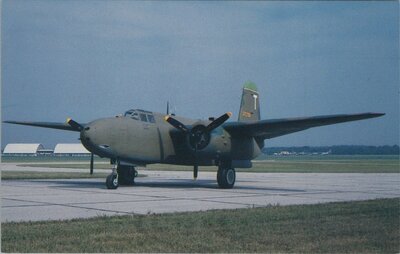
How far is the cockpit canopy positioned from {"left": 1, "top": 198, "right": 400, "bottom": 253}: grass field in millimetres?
10379

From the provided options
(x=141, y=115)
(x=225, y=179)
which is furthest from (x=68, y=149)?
(x=225, y=179)

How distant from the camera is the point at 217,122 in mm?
22641

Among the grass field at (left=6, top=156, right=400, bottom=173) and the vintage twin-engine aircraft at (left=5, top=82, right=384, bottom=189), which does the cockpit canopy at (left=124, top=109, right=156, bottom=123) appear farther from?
the grass field at (left=6, top=156, right=400, bottom=173)

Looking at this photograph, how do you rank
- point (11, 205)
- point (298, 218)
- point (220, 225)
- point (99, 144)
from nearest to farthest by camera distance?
point (220, 225), point (298, 218), point (11, 205), point (99, 144)

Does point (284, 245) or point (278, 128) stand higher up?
point (278, 128)

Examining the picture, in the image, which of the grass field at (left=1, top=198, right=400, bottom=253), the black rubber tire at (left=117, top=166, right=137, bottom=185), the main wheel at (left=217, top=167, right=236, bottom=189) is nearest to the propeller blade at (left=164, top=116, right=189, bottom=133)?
the main wheel at (left=217, top=167, right=236, bottom=189)

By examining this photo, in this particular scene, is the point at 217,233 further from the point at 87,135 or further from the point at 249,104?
the point at 249,104

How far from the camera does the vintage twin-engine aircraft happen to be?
20766 millimetres

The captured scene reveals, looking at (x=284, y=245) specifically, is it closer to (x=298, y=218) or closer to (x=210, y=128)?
(x=298, y=218)

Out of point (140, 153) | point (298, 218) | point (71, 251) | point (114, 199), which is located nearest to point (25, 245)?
point (71, 251)

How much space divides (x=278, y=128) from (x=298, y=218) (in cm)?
1236

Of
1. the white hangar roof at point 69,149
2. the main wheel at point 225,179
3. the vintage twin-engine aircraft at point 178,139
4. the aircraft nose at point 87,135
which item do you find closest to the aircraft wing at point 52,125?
the vintage twin-engine aircraft at point 178,139

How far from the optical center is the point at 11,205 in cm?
1454

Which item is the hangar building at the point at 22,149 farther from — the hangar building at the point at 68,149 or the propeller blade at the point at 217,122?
the propeller blade at the point at 217,122
